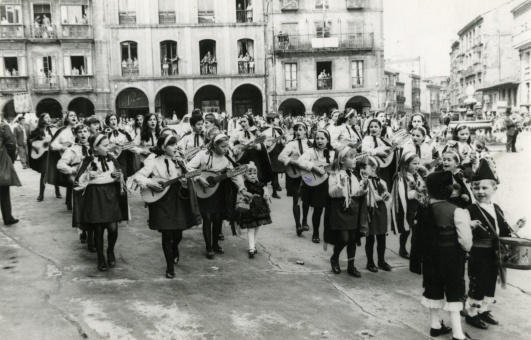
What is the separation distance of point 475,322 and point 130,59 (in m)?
32.2

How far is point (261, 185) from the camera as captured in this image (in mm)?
7855

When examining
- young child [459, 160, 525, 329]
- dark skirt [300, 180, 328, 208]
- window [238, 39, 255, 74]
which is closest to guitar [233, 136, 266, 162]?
dark skirt [300, 180, 328, 208]

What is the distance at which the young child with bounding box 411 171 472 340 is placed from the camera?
4.82 metres

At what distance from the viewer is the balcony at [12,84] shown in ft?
109

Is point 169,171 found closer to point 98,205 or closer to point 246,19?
point 98,205

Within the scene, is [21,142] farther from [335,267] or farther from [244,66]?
[244,66]

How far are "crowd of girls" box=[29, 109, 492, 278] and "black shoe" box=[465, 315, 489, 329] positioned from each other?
4.12 ft

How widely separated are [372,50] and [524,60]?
35.6 feet

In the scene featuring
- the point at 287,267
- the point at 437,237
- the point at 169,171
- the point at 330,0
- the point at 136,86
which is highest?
the point at 330,0

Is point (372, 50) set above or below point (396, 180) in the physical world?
above

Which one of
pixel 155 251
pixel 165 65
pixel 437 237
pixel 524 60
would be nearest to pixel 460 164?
pixel 437 237

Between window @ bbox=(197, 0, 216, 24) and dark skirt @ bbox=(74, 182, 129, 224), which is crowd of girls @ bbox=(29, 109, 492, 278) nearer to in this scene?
dark skirt @ bbox=(74, 182, 129, 224)

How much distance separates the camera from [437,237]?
4910 mm

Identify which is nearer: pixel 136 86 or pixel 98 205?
pixel 98 205
